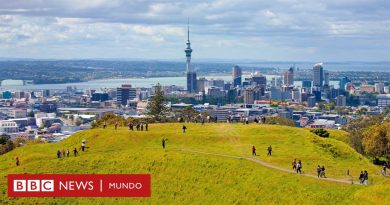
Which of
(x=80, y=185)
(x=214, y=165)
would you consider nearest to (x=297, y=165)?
(x=214, y=165)

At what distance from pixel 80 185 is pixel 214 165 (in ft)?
36.1

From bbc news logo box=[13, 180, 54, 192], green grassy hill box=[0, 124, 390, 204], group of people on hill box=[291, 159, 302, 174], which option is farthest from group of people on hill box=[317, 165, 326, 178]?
bbc news logo box=[13, 180, 54, 192]

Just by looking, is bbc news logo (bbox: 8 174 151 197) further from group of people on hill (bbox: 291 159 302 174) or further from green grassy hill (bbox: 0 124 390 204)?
group of people on hill (bbox: 291 159 302 174)

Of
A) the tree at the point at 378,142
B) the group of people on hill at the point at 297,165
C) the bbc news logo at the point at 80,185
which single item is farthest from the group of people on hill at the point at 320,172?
the tree at the point at 378,142

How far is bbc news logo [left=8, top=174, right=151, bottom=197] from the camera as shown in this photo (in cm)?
4281

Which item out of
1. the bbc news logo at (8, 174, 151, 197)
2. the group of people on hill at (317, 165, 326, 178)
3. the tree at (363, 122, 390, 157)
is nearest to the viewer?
the bbc news logo at (8, 174, 151, 197)

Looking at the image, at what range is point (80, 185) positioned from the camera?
43625 millimetres

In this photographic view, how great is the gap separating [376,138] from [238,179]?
2915 cm

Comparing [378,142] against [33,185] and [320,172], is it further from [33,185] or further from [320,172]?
[33,185]

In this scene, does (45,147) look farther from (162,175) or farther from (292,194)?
(292,194)

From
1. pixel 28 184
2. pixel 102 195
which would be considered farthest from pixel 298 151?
pixel 28 184

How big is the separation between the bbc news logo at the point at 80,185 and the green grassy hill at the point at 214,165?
75 centimetres

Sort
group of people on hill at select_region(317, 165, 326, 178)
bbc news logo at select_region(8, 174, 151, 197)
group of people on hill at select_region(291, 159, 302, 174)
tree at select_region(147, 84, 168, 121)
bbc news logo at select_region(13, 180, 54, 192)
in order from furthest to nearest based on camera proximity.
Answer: tree at select_region(147, 84, 168, 121), group of people on hill at select_region(291, 159, 302, 174), bbc news logo at select_region(13, 180, 54, 192), group of people on hill at select_region(317, 165, 326, 178), bbc news logo at select_region(8, 174, 151, 197)

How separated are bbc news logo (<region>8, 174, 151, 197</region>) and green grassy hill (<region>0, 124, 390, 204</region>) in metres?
0.75
